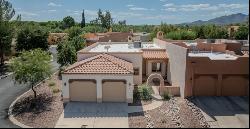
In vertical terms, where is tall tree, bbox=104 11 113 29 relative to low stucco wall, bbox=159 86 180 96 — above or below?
above

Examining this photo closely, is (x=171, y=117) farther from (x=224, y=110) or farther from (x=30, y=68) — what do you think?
(x=30, y=68)

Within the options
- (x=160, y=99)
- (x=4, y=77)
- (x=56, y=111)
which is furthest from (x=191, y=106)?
(x=4, y=77)

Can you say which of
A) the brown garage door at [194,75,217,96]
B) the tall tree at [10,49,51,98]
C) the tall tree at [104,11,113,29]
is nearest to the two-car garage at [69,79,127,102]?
the tall tree at [10,49,51,98]

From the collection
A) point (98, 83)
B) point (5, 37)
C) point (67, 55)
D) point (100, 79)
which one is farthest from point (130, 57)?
point (5, 37)

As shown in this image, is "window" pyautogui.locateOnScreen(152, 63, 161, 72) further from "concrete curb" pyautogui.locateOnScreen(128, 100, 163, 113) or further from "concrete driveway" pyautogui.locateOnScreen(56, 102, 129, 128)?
"concrete driveway" pyautogui.locateOnScreen(56, 102, 129, 128)

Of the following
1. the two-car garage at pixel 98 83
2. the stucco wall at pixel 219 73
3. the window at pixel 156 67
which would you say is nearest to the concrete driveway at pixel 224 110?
the stucco wall at pixel 219 73

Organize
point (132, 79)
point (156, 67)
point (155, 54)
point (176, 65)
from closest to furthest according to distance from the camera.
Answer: point (132, 79) → point (176, 65) → point (155, 54) → point (156, 67)

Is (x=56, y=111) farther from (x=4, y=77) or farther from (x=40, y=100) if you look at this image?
(x=4, y=77)
